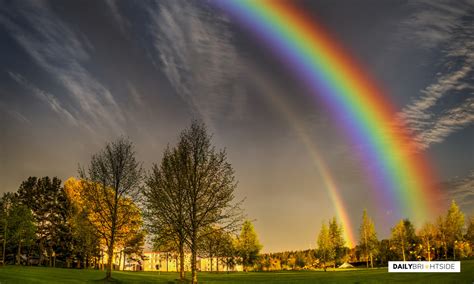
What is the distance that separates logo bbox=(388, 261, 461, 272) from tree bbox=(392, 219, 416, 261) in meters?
61.3

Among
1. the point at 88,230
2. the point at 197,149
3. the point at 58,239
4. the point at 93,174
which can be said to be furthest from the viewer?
the point at 58,239

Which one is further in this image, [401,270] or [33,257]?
[33,257]

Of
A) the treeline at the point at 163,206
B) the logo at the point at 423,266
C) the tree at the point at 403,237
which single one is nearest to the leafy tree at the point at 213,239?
the treeline at the point at 163,206

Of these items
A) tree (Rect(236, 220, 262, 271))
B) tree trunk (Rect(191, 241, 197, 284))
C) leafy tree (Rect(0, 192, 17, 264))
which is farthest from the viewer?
tree (Rect(236, 220, 262, 271))

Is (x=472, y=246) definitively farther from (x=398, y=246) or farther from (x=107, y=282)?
(x=107, y=282)

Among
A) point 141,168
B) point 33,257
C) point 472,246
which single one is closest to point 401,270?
point 141,168

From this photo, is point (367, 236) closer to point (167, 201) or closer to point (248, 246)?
point (248, 246)

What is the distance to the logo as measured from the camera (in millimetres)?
63409

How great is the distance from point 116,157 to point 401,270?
53.9 meters

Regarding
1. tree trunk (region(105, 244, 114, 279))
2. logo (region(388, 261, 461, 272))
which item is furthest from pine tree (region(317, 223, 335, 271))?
tree trunk (region(105, 244, 114, 279))

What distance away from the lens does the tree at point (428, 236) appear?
13500 centimetres

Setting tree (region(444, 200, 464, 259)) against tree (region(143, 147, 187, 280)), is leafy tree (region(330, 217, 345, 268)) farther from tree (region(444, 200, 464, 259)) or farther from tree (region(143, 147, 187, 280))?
tree (region(143, 147, 187, 280))

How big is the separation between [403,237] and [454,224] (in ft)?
68.5

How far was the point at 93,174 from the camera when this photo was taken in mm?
47750
